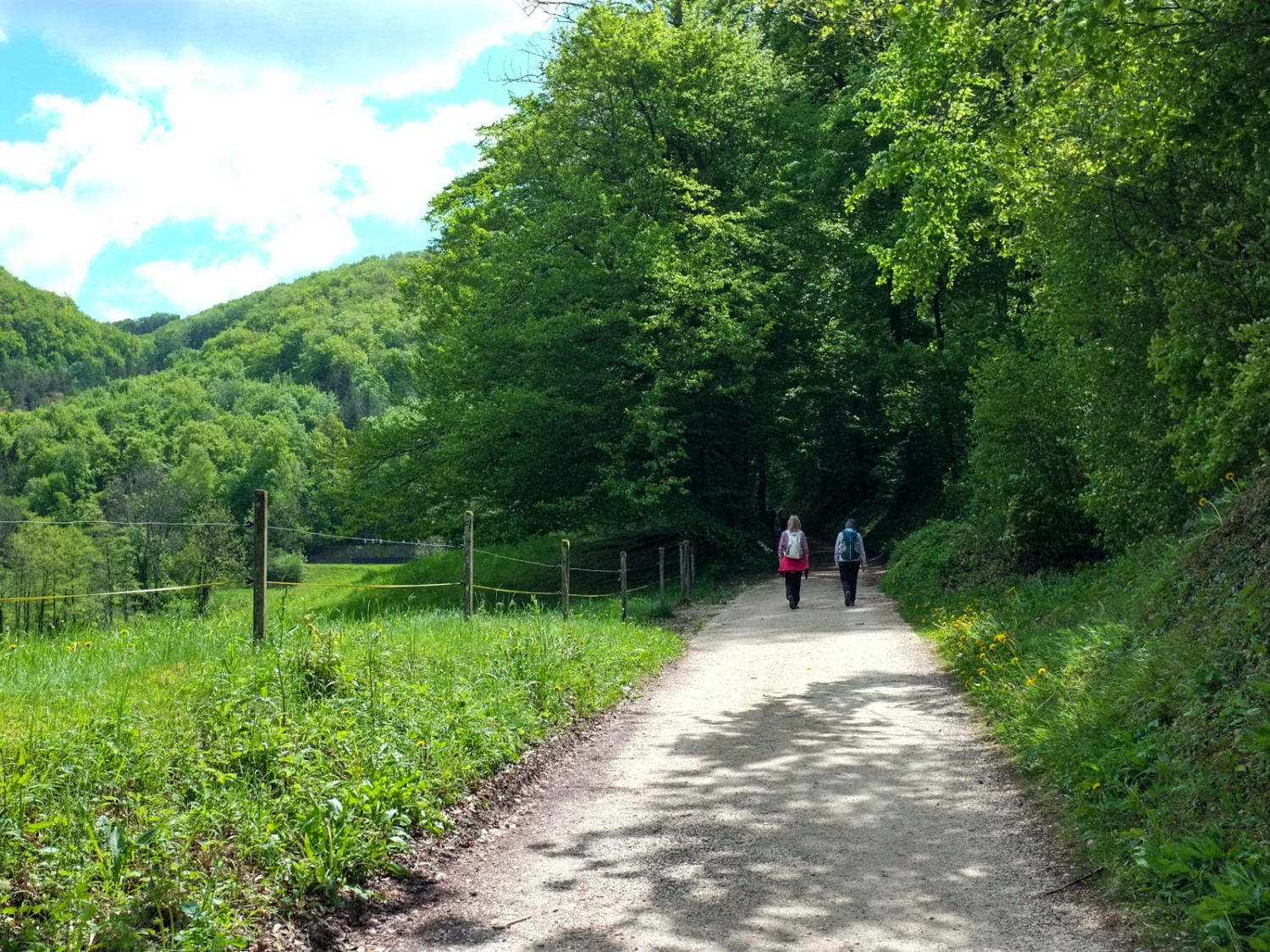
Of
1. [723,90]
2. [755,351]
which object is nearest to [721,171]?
[723,90]

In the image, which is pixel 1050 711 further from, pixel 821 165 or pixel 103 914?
pixel 821 165

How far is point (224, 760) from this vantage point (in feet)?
18.9

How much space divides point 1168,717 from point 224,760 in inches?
217

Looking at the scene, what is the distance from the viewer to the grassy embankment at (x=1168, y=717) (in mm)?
4879

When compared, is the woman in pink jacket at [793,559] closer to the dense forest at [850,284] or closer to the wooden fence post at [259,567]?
the dense forest at [850,284]

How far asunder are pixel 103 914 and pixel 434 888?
1.68 meters

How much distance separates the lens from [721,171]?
3012cm

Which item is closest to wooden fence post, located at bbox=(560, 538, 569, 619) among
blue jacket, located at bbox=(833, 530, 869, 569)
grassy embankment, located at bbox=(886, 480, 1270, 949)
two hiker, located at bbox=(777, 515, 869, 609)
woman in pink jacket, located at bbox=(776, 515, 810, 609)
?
grassy embankment, located at bbox=(886, 480, 1270, 949)

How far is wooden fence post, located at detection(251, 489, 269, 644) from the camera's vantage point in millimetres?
8188

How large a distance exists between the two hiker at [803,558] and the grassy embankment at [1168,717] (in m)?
7.29

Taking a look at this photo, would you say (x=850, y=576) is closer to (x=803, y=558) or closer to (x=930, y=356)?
(x=803, y=558)

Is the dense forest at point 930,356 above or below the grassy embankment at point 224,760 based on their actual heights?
above

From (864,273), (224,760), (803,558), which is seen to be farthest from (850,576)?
(224,760)

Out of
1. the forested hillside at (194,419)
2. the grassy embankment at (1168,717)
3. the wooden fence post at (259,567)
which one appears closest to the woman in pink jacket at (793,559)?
the grassy embankment at (1168,717)
